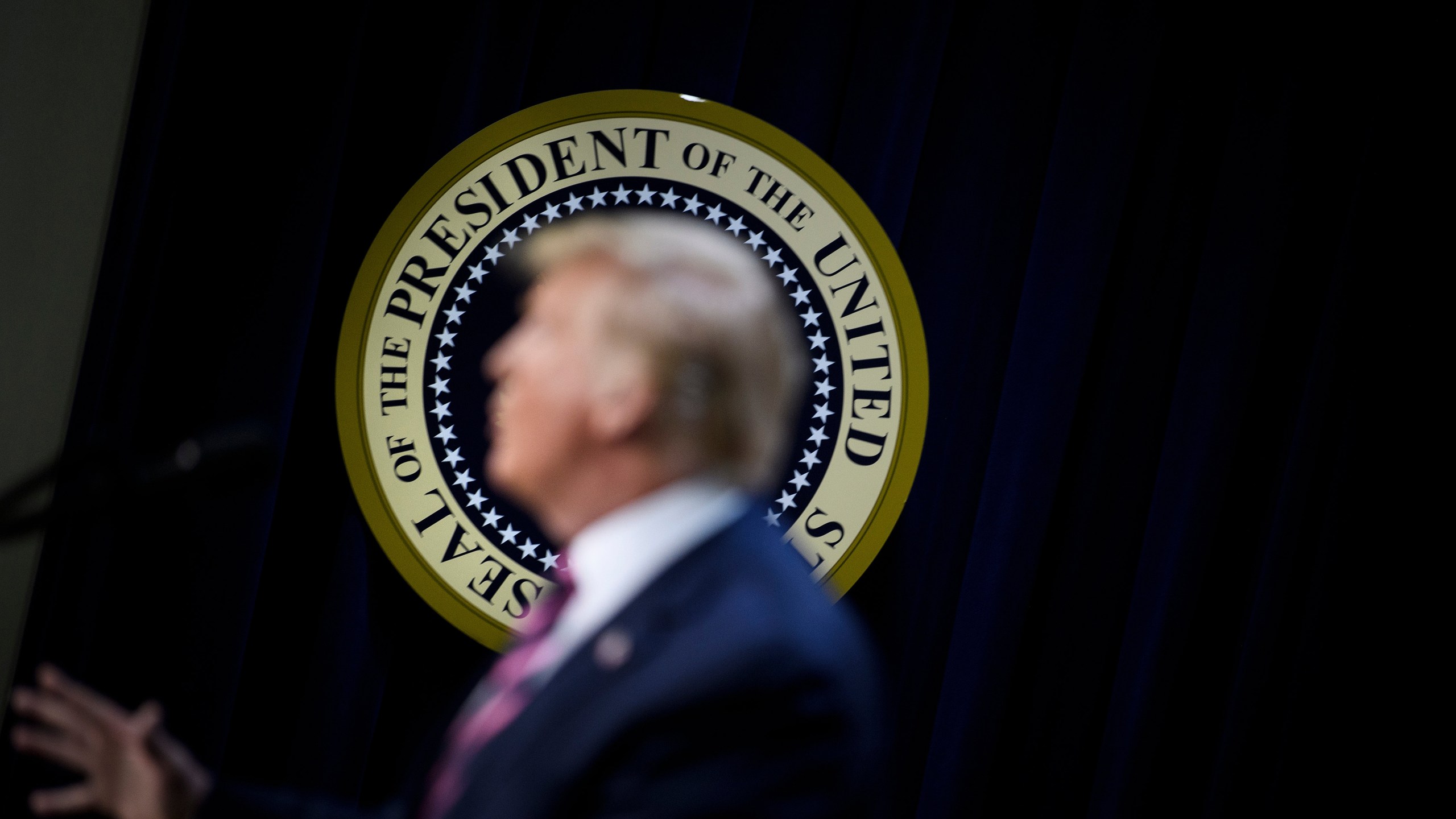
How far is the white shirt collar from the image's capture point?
2.97ft

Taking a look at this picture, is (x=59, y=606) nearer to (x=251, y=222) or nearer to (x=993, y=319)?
(x=251, y=222)

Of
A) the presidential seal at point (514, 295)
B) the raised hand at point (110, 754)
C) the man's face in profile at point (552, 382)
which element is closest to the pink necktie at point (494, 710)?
the man's face in profile at point (552, 382)

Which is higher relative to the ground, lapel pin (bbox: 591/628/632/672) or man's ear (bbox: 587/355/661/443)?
man's ear (bbox: 587/355/661/443)

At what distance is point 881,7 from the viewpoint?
1.99 m

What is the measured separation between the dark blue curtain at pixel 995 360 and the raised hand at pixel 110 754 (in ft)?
2.91

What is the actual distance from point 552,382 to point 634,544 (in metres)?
0.17

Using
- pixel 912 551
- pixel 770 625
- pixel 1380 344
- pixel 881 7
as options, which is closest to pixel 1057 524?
pixel 912 551

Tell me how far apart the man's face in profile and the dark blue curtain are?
103cm

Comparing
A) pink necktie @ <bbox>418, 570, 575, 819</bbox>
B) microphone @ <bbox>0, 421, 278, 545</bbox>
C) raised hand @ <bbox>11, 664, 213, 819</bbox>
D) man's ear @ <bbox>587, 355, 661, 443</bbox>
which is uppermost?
man's ear @ <bbox>587, 355, 661, 443</bbox>

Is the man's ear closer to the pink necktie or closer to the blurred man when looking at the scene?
the blurred man

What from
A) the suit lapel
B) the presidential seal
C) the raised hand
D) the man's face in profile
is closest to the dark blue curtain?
the presidential seal

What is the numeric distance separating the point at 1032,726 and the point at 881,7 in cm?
131

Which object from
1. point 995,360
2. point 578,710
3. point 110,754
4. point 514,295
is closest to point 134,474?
point 110,754

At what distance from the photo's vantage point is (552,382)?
987 millimetres
